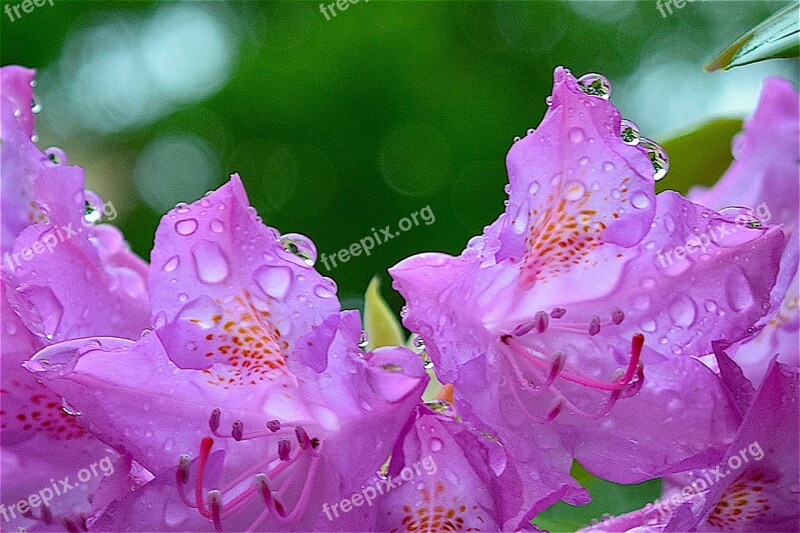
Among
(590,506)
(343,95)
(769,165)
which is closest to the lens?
(769,165)

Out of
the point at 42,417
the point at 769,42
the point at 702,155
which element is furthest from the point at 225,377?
the point at 702,155

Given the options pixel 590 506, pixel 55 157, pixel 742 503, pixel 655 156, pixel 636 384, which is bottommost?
pixel 590 506

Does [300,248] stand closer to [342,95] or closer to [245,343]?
[245,343]

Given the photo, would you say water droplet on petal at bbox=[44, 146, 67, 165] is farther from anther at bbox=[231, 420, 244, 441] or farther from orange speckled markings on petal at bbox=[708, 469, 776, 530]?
orange speckled markings on petal at bbox=[708, 469, 776, 530]

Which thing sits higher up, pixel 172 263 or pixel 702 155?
pixel 172 263

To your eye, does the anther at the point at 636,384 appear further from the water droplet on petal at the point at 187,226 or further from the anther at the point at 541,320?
the water droplet on petal at the point at 187,226

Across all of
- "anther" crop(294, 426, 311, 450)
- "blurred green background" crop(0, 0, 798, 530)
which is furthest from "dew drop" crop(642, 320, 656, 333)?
"blurred green background" crop(0, 0, 798, 530)
